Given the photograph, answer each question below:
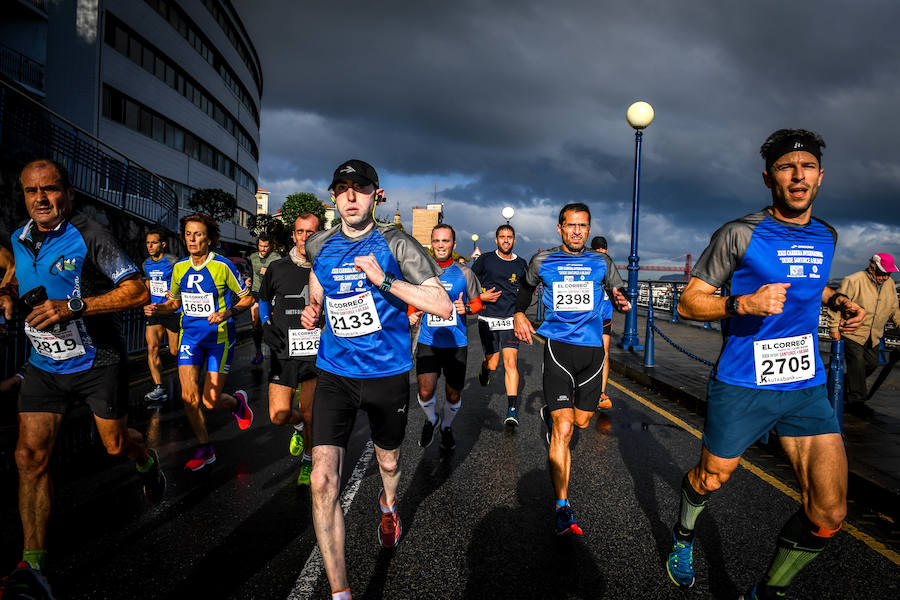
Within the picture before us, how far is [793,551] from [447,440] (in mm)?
3196

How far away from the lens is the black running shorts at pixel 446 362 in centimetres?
536

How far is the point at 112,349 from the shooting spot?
123 inches

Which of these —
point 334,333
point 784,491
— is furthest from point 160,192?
point 784,491

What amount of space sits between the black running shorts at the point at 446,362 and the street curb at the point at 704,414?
11.0 ft

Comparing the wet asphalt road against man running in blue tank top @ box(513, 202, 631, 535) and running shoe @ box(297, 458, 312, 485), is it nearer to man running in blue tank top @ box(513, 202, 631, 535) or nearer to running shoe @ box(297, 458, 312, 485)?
running shoe @ box(297, 458, 312, 485)

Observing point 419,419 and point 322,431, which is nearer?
point 322,431

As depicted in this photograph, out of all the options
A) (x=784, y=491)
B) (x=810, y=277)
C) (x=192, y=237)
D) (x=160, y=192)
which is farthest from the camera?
(x=160, y=192)

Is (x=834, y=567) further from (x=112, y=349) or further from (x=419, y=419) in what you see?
(x=112, y=349)

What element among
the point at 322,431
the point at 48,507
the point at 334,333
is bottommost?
the point at 48,507

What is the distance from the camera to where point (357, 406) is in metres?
2.87

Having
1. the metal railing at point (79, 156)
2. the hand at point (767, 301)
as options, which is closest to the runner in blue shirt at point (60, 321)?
the hand at point (767, 301)

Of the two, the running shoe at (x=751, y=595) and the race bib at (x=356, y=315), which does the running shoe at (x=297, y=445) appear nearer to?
the race bib at (x=356, y=315)

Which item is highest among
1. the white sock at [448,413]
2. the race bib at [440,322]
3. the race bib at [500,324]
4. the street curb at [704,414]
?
the race bib at [440,322]

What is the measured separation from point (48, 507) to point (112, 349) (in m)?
0.95
